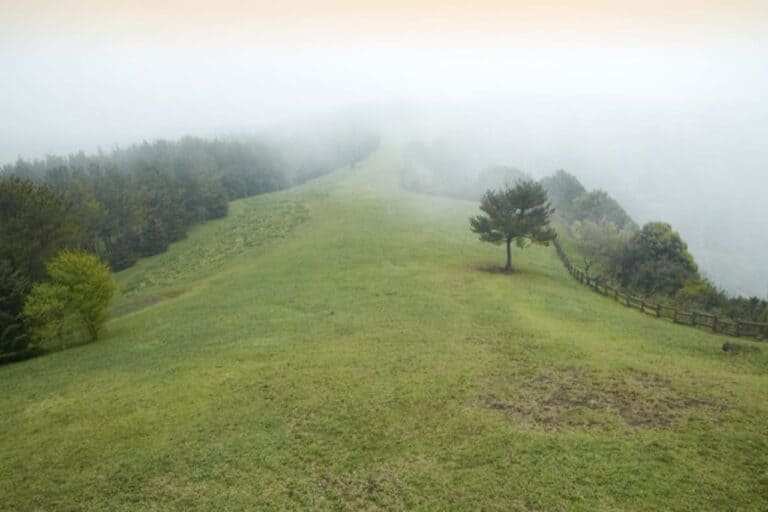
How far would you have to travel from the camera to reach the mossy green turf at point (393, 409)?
1800 centimetres

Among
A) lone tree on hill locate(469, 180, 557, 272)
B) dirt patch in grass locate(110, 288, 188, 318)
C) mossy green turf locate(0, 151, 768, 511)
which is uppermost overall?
lone tree on hill locate(469, 180, 557, 272)

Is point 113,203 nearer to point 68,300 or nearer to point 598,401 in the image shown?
point 68,300

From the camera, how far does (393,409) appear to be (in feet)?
79.0

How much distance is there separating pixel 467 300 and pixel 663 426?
23626mm

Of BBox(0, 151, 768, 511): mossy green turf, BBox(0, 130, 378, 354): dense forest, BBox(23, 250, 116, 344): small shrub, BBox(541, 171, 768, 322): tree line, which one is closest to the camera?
BBox(0, 151, 768, 511): mossy green turf

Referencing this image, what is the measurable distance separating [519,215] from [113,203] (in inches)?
3217

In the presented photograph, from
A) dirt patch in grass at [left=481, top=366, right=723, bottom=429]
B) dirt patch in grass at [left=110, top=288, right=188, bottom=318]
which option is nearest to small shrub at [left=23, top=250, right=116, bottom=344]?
dirt patch in grass at [left=110, top=288, right=188, bottom=318]

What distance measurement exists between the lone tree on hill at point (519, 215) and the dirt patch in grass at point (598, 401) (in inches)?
1073

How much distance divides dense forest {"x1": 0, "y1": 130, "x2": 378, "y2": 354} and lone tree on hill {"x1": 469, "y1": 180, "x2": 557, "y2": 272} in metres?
49.1

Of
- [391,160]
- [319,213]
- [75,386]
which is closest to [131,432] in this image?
[75,386]

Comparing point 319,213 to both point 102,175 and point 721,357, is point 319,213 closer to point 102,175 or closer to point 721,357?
point 102,175

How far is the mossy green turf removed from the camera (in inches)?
709

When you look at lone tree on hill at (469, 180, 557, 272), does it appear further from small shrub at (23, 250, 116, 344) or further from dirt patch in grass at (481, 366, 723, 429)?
small shrub at (23, 250, 116, 344)

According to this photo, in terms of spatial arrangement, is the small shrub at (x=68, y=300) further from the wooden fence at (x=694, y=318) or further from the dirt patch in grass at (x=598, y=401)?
the wooden fence at (x=694, y=318)
